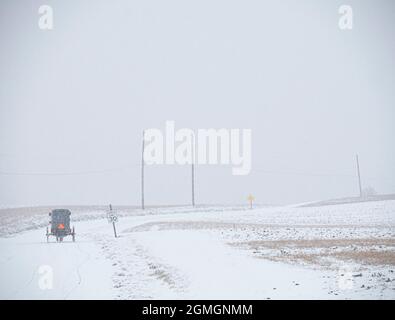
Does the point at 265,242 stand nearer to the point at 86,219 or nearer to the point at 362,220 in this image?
the point at 362,220

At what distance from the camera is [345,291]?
11961mm

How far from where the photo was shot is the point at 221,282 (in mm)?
14305

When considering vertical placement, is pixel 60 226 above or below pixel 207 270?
below

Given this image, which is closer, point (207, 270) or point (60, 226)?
point (207, 270)

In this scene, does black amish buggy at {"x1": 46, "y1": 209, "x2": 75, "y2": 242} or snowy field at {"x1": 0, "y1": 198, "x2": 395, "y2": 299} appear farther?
black amish buggy at {"x1": 46, "y1": 209, "x2": 75, "y2": 242}

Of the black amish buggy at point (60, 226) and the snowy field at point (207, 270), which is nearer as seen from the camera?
the snowy field at point (207, 270)
